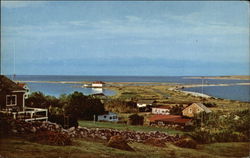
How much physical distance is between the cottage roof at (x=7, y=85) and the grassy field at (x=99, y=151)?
93 centimetres

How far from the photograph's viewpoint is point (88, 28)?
265 inches

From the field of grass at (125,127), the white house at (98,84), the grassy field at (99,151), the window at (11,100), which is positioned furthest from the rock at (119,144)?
the window at (11,100)

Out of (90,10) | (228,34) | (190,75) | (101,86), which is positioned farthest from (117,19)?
(228,34)

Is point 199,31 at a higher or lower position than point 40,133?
higher

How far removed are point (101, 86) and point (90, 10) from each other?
1444 mm

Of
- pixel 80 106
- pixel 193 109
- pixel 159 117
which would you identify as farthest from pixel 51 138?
pixel 193 109

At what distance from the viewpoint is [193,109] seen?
268 inches

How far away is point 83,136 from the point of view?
6.71 meters

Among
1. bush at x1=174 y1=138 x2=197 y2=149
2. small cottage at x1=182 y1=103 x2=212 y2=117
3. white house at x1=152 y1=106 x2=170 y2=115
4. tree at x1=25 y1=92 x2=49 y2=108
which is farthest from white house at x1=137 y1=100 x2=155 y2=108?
tree at x1=25 y1=92 x2=49 y2=108

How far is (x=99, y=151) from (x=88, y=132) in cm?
46

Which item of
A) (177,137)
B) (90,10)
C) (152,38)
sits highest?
(90,10)

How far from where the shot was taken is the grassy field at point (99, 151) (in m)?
6.43

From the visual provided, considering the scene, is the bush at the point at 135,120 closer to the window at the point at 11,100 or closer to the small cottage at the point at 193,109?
the small cottage at the point at 193,109

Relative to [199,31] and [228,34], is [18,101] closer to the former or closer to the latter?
[199,31]
